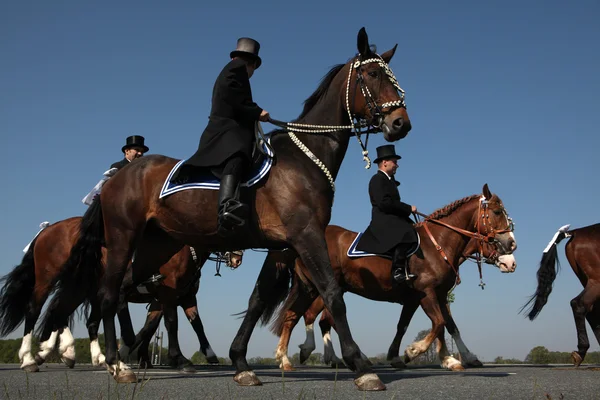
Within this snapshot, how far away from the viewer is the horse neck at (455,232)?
10.8 meters

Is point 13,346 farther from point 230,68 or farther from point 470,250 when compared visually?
point 230,68

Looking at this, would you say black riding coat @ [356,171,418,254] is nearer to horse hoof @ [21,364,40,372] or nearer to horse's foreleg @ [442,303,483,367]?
horse's foreleg @ [442,303,483,367]

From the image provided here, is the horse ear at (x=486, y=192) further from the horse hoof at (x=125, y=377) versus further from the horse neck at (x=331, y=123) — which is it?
the horse hoof at (x=125, y=377)

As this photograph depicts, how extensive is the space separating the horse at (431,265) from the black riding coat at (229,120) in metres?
3.56

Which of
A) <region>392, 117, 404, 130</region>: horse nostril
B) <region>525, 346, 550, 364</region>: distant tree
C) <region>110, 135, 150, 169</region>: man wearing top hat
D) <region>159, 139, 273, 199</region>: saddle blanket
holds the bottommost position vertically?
<region>525, 346, 550, 364</region>: distant tree

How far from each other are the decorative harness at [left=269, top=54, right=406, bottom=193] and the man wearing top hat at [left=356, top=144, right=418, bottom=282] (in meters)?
3.35

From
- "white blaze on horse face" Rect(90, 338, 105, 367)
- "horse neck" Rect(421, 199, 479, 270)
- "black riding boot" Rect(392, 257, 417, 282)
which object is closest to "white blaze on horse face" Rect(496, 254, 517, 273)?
"horse neck" Rect(421, 199, 479, 270)

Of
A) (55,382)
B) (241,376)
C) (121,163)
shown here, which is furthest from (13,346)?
(241,376)

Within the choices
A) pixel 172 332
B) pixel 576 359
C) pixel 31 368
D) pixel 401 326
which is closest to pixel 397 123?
pixel 172 332

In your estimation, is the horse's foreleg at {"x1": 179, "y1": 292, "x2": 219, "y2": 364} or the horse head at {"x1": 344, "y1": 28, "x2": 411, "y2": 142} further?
the horse's foreleg at {"x1": 179, "y1": 292, "x2": 219, "y2": 364}

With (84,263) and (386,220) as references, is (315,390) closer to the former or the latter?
(84,263)

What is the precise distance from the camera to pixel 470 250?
11.7 meters

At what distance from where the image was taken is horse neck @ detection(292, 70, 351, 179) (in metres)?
7.04

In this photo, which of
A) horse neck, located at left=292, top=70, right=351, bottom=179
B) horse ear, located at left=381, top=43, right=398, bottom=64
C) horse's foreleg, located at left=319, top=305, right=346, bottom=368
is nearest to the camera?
horse neck, located at left=292, top=70, right=351, bottom=179
